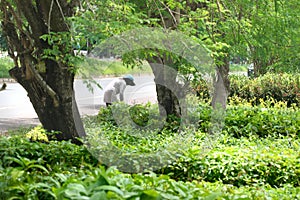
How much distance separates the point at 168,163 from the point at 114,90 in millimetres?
2139

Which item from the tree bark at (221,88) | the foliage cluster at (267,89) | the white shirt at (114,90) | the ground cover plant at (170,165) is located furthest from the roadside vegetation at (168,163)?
the foliage cluster at (267,89)

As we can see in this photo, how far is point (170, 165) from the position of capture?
454 cm

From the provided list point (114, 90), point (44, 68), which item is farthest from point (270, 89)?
point (44, 68)

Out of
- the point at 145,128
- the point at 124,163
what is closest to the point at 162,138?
the point at 145,128

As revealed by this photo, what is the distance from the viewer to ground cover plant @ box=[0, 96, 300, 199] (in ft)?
7.52

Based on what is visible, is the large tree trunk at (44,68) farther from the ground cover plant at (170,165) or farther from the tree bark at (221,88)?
the tree bark at (221,88)

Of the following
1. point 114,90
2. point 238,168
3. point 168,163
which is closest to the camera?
point 168,163

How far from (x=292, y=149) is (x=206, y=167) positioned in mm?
1395

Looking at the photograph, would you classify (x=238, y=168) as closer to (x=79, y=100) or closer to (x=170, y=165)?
(x=170, y=165)

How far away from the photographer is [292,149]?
218 inches

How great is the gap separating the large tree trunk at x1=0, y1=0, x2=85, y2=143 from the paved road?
0.74ft

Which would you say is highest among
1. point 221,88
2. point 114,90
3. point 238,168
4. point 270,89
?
point 114,90

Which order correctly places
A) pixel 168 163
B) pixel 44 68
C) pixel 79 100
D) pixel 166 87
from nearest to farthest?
pixel 168 163
pixel 44 68
pixel 79 100
pixel 166 87

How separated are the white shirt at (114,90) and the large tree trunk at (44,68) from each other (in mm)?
527
